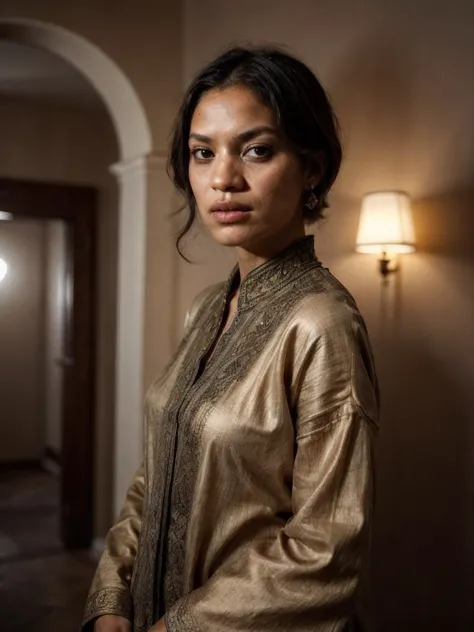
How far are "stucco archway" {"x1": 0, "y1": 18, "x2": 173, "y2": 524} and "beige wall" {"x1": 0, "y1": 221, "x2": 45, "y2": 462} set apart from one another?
1.57 meters

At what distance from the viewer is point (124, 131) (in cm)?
Result: 258

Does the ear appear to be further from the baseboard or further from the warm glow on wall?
the baseboard

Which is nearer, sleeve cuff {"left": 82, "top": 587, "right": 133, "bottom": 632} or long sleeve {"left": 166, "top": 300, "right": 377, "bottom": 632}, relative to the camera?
long sleeve {"left": 166, "top": 300, "right": 377, "bottom": 632}

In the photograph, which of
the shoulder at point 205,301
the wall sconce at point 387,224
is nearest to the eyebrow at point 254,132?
the shoulder at point 205,301

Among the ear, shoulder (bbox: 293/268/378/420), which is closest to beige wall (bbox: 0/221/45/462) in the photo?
the ear

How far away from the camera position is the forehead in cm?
104

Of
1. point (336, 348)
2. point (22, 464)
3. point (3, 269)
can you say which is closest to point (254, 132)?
point (336, 348)

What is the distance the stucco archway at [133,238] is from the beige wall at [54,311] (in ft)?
4.69

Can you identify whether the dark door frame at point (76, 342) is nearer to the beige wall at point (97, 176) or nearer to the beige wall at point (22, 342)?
the beige wall at point (97, 176)

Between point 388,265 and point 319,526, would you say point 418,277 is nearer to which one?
point 388,265

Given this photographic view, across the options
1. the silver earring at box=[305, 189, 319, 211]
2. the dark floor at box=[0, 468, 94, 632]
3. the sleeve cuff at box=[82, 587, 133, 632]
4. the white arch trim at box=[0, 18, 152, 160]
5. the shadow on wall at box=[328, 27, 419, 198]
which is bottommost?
the dark floor at box=[0, 468, 94, 632]

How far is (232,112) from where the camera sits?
1.06 metres

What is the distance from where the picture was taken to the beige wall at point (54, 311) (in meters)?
4.05

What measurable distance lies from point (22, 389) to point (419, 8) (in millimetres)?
3960
